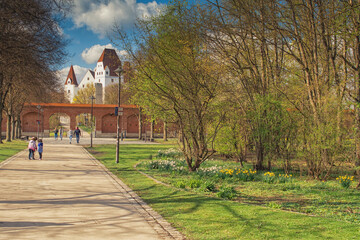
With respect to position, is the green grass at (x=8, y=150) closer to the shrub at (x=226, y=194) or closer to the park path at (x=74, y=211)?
the park path at (x=74, y=211)

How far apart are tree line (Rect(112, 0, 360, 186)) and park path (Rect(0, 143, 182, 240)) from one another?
455 centimetres

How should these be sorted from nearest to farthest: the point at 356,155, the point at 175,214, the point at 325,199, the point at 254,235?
the point at 254,235 → the point at 175,214 → the point at 325,199 → the point at 356,155

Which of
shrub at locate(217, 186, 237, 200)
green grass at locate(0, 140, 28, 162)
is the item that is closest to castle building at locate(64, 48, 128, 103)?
green grass at locate(0, 140, 28, 162)

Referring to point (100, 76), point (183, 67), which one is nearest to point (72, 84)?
point (100, 76)

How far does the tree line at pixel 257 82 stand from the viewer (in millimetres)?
13164

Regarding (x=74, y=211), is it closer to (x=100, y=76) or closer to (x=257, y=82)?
(x=257, y=82)

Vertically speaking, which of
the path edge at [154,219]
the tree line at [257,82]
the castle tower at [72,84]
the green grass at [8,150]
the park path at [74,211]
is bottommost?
the path edge at [154,219]

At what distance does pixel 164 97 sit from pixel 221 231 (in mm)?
9875

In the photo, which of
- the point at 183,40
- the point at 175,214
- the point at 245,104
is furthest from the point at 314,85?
the point at 175,214

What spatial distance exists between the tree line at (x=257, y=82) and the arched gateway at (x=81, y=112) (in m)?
39.4

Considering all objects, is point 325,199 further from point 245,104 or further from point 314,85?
point 245,104

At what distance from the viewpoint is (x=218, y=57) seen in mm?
15539

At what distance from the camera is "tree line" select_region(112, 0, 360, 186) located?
13.2 meters

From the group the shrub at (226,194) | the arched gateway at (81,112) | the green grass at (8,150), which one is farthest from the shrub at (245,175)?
the arched gateway at (81,112)
